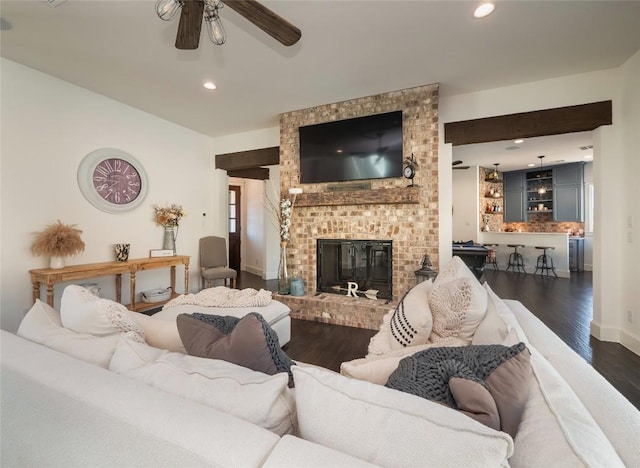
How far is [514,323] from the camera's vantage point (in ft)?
4.32

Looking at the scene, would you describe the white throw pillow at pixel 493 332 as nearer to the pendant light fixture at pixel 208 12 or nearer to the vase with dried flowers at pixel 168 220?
the pendant light fixture at pixel 208 12

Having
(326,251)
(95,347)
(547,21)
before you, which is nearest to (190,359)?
(95,347)

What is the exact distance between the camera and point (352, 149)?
3428 mm

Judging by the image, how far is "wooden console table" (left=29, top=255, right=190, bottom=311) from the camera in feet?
8.58

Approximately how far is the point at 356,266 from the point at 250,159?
8.16 ft

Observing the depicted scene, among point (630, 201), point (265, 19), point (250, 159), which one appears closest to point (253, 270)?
point (250, 159)

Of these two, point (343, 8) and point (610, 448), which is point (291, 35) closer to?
point (343, 8)

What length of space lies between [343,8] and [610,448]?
2493mm

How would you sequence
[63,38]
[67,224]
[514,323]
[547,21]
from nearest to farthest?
[514,323], [547,21], [63,38], [67,224]

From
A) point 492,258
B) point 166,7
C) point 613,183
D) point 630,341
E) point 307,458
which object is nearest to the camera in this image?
point 307,458

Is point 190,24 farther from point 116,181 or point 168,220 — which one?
point 168,220

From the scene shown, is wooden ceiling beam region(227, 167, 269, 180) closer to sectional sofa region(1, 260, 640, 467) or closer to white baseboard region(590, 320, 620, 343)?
sectional sofa region(1, 260, 640, 467)

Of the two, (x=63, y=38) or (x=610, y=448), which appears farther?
(x=63, y=38)

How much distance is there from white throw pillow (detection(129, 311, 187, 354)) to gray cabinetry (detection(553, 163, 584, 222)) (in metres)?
9.02
